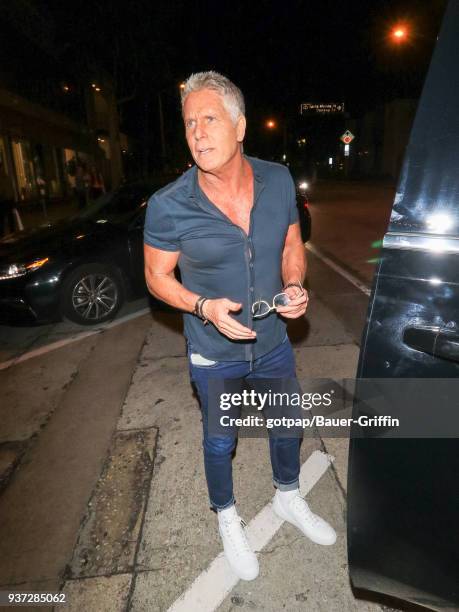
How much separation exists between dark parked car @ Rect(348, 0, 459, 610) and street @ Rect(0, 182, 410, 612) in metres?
0.79

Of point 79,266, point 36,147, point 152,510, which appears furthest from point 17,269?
point 36,147

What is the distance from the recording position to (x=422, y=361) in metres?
1.25

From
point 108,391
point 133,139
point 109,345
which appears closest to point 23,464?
point 108,391

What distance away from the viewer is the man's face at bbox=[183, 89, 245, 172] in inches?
67.5


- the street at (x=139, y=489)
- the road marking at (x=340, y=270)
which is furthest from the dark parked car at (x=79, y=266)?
the road marking at (x=340, y=270)

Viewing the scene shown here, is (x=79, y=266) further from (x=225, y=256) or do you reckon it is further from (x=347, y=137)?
(x=347, y=137)

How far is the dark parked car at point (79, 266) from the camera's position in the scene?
497 cm

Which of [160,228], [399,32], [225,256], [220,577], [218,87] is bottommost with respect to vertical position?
[220,577]

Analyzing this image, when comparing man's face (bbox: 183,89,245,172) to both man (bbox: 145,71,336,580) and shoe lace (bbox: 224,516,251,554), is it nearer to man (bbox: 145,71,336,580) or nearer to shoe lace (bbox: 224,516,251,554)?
man (bbox: 145,71,336,580)

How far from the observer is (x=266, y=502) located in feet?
A: 8.34

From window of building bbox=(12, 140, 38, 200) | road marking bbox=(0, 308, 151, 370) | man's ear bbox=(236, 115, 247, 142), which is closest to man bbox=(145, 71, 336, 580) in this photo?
man's ear bbox=(236, 115, 247, 142)

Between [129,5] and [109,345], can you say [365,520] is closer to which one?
[109,345]

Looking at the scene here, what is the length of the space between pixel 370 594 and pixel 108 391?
2.65 meters

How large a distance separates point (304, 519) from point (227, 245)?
1463mm
